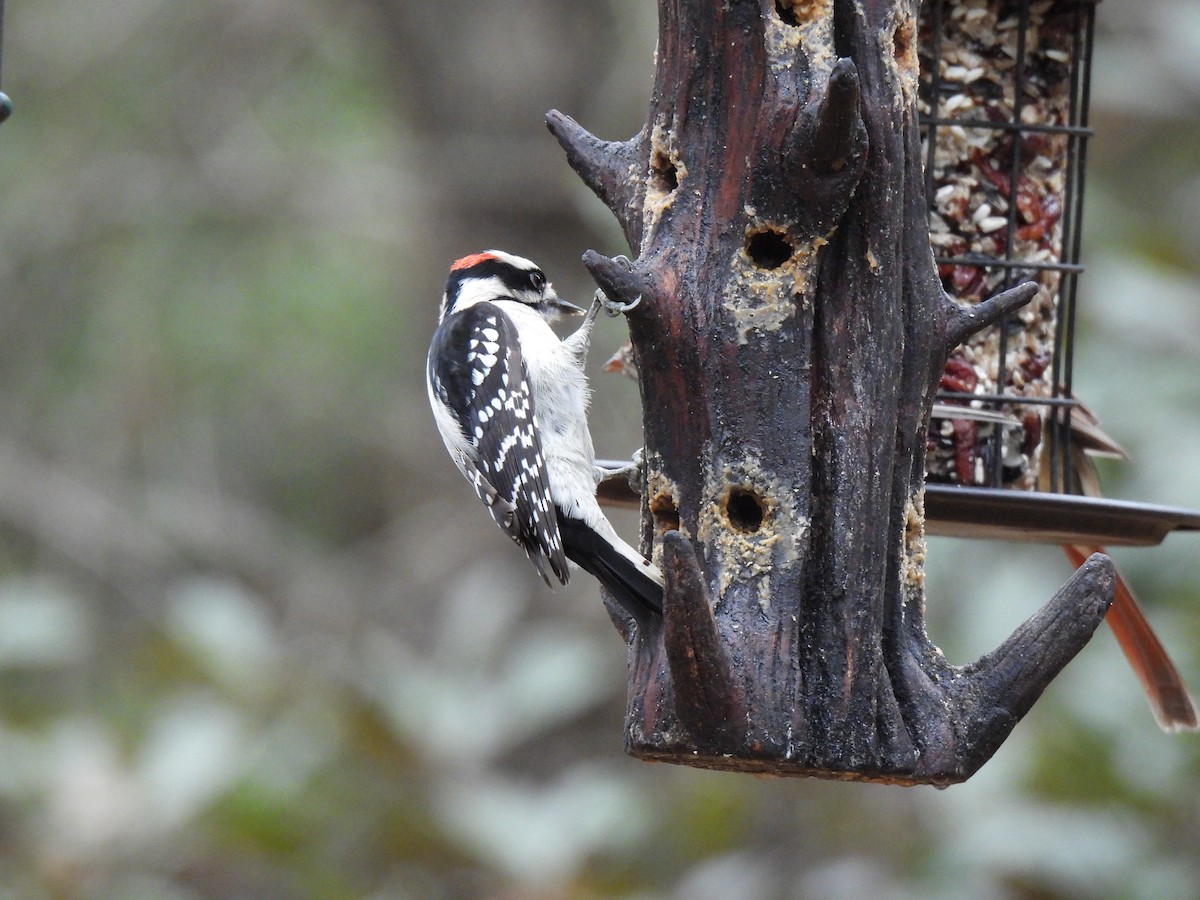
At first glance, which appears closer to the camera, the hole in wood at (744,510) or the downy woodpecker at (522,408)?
the hole in wood at (744,510)

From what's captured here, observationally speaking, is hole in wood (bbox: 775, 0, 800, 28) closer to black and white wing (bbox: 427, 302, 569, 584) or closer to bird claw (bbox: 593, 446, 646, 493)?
bird claw (bbox: 593, 446, 646, 493)

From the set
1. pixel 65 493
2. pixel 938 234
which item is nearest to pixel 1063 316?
pixel 938 234

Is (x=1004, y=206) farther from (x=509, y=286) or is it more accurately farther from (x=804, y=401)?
(x=509, y=286)

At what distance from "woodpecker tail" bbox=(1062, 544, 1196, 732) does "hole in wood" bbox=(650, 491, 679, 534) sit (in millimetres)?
1245

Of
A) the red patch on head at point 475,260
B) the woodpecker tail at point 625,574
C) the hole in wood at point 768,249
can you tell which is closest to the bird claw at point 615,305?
the hole in wood at point 768,249

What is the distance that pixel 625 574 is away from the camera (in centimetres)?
318

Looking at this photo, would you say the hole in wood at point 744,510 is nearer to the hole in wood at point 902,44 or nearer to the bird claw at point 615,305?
the bird claw at point 615,305

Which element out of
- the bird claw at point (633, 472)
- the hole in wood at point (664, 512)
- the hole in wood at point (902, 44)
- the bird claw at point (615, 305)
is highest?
the hole in wood at point (902, 44)

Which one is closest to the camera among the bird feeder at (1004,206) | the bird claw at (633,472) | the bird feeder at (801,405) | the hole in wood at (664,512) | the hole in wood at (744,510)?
the bird feeder at (801,405)

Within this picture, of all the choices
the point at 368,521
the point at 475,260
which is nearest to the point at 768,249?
the point at 475,260

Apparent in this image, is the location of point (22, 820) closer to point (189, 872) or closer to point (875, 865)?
point (189, 872)

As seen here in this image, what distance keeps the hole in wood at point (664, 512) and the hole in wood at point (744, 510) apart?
0.14 m

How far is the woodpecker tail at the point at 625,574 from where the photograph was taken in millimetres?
3102

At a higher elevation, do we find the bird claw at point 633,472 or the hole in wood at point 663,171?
the hole in wood at point 663,171
